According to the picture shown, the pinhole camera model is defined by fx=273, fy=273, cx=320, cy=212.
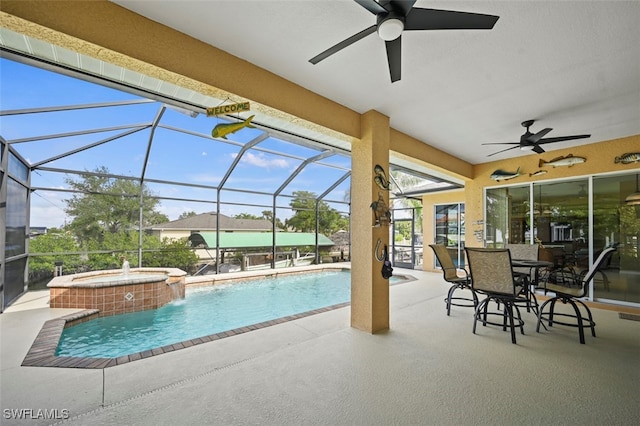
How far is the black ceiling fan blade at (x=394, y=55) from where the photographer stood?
199cm

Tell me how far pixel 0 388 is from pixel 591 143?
8917 millimetres

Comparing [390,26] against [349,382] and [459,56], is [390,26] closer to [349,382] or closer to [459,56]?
[459,56]

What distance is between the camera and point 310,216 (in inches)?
415

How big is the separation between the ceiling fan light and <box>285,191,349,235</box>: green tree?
801 cm

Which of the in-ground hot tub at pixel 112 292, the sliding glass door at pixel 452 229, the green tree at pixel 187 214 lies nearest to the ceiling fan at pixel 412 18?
the in-ground hot tub at pixel 112 292

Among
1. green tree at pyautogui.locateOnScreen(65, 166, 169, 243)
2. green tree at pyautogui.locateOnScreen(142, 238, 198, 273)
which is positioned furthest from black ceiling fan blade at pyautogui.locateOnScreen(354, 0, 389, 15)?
green tree at pyautogui.locateOnScreen(142, 238, 198, 273)

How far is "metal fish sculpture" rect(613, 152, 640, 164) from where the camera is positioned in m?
4.77

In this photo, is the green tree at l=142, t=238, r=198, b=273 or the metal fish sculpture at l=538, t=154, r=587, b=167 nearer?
the metal fish sculpture at l=538, t=154, r=587, b=167

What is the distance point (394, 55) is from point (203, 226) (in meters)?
7.59

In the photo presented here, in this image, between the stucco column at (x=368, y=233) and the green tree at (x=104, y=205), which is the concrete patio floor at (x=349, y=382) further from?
the green tree at (x=104, y=205)

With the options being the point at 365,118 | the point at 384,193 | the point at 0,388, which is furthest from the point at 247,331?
the point at 365,118

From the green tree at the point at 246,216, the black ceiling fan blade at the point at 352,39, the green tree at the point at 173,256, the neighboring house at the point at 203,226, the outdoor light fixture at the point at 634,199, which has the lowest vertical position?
the green tree at the point at 173,256

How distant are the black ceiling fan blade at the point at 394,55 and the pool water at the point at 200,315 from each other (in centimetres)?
435

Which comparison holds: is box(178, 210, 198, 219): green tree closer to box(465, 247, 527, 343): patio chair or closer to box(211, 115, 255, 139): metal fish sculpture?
box(211, 115, 255, 139): metal fish sculpture
